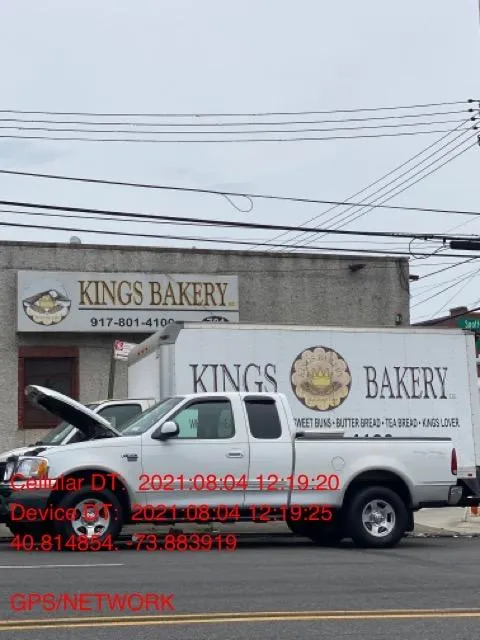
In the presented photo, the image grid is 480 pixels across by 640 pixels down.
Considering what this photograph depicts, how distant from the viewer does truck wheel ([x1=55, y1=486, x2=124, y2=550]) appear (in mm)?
13453

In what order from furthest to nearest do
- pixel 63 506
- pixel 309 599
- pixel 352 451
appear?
1. pixel 352 451
2. pixel 63 506
3. pixel 309 599

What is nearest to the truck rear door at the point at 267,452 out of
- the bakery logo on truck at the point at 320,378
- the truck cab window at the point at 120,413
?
the truck cab window at the point at 120,413

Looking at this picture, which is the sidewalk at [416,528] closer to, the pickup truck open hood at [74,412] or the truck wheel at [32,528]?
the truck wheel at [32,528]

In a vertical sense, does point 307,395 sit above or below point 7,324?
below

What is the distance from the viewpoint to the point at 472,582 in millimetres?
10750

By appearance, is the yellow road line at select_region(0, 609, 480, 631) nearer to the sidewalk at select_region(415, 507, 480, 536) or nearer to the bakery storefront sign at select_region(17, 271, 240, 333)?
the sidewalk at select_region(415, 507, 480, 536)

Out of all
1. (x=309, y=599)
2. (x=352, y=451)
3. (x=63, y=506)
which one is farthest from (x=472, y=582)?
(x=63, y=506)

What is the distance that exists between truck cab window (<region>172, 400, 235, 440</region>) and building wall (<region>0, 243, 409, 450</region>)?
1236cm

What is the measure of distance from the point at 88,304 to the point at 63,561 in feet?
48.0

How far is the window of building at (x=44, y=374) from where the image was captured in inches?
1025

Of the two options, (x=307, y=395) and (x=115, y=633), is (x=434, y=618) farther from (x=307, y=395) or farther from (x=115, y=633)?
(x=307, y=395)

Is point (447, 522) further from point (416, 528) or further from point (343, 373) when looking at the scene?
point (343, 373)

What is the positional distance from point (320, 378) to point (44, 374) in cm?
1051

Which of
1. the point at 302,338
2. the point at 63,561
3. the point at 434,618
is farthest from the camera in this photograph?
the point at 302,338
